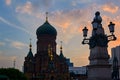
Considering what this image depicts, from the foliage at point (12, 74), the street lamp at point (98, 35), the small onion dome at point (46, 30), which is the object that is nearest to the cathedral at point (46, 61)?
the small onion dome at point (46, 30)

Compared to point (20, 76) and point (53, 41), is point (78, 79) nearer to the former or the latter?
point (53, 41)

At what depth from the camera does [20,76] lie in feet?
185

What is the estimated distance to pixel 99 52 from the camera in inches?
746

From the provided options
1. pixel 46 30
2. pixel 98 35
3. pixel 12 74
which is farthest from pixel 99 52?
pixel 46 30

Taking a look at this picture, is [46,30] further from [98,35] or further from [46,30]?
[98,35]

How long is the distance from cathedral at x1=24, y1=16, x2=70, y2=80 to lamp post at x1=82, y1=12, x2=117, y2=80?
59.7 meters

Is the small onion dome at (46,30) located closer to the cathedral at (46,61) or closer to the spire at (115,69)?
the cathedral at (46,61)

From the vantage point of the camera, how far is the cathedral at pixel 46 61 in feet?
267

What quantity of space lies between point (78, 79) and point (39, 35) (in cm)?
2261

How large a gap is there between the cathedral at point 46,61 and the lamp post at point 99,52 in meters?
59.7

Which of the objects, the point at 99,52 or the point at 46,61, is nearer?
the point at 99,52

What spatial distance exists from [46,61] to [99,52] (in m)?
63.5

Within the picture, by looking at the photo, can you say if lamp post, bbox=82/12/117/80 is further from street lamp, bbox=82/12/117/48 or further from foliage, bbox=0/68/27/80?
foliage, bbox=0/68/27/80

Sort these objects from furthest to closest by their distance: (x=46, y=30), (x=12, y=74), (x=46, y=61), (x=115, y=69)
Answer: (x=46, y=30), (x=46, y=61), (x=12, y=74), (x=115, y=69)
